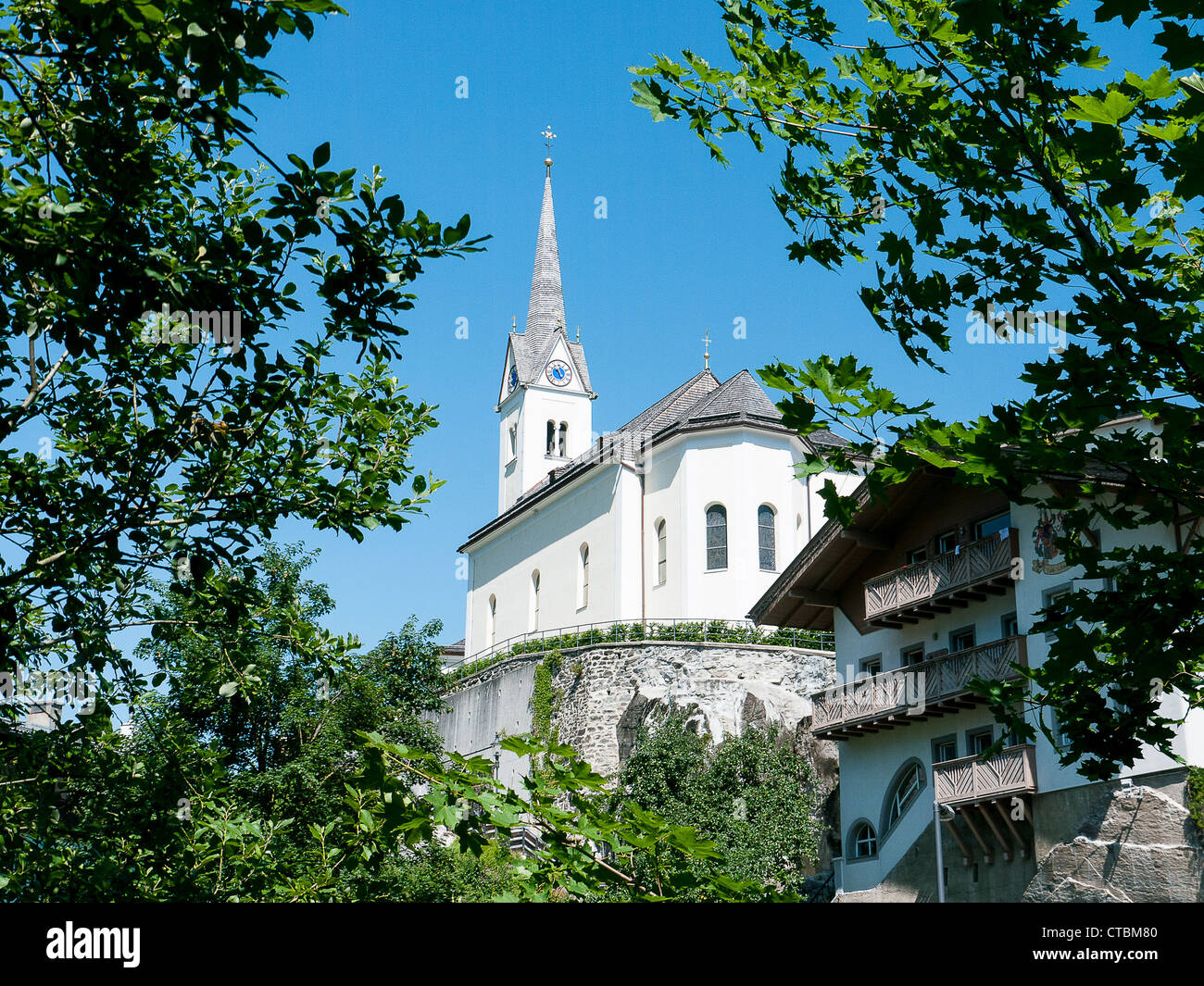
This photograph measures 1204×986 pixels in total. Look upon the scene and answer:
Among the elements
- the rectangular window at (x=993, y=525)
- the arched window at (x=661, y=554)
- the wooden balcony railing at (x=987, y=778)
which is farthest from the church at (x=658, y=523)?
the wooden balcony railing at (x=987, y=778)

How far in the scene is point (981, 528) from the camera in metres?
25.3

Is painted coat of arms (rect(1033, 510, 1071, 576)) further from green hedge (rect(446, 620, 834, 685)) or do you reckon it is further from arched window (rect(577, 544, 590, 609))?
arched window (rect(577, 544, 590, 609))

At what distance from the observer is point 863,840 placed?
27156 millimetres

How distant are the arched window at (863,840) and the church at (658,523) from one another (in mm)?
12798

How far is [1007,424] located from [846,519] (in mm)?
835

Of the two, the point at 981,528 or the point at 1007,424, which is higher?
the point at 981,528

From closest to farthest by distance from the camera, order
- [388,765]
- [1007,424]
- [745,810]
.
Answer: [388,765] < [1007,424] < [745,810]

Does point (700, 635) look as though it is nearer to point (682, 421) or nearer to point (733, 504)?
point (733, 504)

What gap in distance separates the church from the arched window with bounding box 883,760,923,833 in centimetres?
1252

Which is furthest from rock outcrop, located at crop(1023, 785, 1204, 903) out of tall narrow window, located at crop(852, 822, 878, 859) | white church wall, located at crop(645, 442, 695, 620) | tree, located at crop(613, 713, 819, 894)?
white church wall, located at crop(645, 442, 695, 620)

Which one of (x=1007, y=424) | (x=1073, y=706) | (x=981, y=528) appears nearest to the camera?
(x=1007, y=424)

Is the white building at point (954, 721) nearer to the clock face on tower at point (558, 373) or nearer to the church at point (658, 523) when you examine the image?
the church at point (658, 523)
